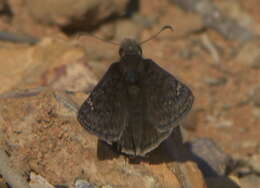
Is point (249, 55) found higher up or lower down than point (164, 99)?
lower down

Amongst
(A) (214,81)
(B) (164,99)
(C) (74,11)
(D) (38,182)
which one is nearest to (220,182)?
(B) (164,99)

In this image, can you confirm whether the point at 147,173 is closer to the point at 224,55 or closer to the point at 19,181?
the point at 19,181

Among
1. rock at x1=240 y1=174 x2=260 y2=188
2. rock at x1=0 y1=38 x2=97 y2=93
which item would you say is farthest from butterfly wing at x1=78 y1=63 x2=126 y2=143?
rock at x1=240 y1=174 x2=260 y2=188

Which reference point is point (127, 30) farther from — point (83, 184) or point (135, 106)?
point (83, 184)

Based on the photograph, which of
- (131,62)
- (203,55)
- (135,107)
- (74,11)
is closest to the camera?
(135,107)

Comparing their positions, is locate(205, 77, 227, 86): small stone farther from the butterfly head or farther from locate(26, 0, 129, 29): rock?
the butterfly head
